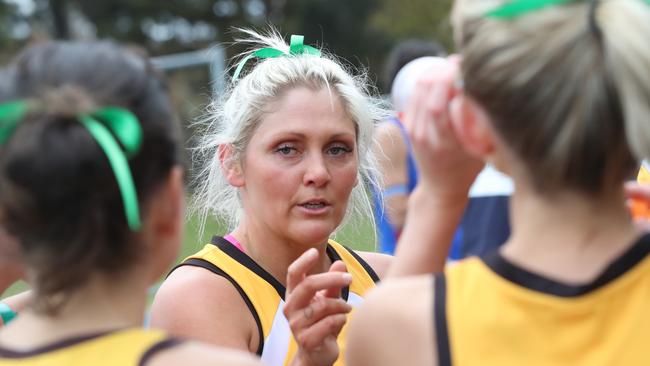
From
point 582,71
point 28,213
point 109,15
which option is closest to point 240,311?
point 28,213

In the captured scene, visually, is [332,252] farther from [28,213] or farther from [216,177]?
[28,213]

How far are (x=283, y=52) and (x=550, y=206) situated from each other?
1.87 m

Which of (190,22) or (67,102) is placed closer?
(67,102)

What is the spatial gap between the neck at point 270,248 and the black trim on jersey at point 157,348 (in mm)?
1491

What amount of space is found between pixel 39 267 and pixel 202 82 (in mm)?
19397

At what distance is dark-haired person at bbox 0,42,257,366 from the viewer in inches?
61.6

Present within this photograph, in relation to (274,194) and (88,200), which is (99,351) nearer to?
(88,200)

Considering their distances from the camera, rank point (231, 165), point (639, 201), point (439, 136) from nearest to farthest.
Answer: point (439, 136) → point (639, 201) → point (231, 165)

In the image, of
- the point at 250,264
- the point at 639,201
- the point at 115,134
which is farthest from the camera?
the point at 250,264

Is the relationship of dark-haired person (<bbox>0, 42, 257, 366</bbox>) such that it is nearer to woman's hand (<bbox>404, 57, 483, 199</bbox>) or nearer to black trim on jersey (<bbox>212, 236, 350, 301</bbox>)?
Answer: woman's hand (<bbox>404, 57, 483, 199</bbox>)

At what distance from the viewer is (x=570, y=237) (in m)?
1.59

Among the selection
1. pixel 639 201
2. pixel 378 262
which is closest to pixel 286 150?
pixel 378 262

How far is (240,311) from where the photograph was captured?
112 inches

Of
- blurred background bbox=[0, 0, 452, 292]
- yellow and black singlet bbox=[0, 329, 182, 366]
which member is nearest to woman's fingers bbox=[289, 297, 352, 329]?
yellow and black singlet bbox=[0, 329, 182, 366]
